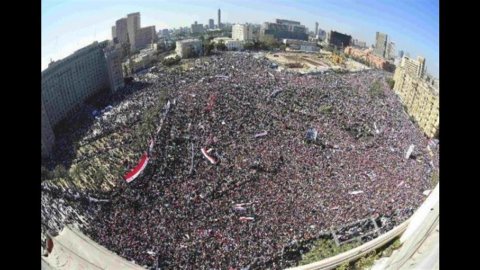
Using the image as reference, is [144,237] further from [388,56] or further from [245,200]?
[388,56]

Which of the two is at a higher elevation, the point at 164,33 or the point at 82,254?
the point at 164,33

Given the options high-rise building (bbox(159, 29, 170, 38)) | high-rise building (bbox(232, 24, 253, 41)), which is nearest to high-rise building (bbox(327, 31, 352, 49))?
high-rise building (bbox(232, 24, 253, 41))

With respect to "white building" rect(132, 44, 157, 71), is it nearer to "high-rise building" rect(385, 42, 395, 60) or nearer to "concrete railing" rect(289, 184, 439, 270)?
"concrete railing" rect(289, 184, 439, 270)

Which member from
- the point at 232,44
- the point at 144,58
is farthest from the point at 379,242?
the point at 144,58

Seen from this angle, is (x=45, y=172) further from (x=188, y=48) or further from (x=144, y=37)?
(x=188, y=48)
